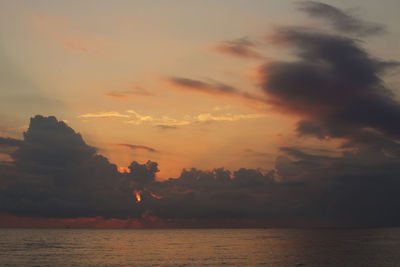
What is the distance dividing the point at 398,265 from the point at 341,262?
1520 cm

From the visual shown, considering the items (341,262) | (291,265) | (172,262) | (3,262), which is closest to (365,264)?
(341,262)

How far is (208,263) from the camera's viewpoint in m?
112

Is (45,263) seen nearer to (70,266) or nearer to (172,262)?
(70,266)

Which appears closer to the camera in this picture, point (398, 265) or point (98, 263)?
point (398, 265)

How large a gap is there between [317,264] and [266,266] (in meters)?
15.3

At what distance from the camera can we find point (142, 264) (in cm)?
11175

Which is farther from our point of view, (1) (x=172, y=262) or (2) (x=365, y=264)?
(1) (x=172, y=262)

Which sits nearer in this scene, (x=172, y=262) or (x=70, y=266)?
(x=70, y=266)

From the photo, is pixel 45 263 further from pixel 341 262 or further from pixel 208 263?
pixel 341 262

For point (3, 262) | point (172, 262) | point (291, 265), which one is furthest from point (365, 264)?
point (3, 262)

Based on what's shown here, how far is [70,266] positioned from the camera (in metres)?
107

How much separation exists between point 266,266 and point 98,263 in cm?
4828

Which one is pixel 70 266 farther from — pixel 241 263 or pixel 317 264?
pixel 317 264

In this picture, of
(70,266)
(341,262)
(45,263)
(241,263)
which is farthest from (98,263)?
(341,262)
